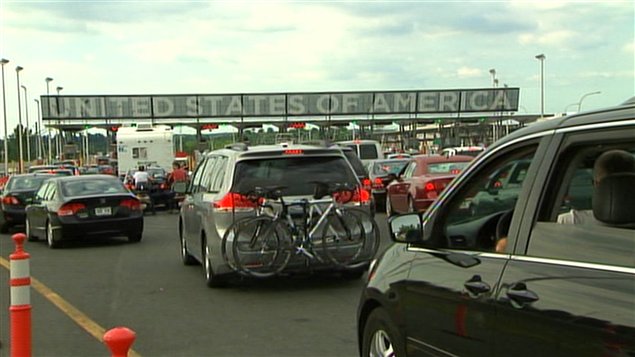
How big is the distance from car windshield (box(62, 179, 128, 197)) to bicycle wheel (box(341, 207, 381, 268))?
805 centimetres

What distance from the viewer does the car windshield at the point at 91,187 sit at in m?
16.5

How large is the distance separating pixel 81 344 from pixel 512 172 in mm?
4949

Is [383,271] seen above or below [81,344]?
above

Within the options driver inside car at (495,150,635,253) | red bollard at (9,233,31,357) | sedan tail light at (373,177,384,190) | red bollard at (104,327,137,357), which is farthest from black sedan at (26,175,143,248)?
driver inside car at (495,150,635,253)

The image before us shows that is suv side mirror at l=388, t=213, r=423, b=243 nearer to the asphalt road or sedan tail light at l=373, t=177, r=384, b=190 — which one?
the asphalt road

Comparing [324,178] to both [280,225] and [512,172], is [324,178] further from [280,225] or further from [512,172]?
[512,172]

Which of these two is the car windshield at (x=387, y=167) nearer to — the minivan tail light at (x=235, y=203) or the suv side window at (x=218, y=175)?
the suv side window at (x=218, y=175)

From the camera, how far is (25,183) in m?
21.5

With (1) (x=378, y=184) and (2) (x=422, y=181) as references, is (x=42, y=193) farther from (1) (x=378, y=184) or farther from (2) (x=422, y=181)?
(1) (x=378, y=184)

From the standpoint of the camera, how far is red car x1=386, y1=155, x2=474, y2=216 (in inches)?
715

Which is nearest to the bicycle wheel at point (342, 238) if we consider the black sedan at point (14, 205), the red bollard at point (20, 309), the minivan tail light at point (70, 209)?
the red bollard at point (20, 309)

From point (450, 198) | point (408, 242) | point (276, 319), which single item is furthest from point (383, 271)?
point (276, 319)

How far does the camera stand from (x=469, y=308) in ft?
12.7

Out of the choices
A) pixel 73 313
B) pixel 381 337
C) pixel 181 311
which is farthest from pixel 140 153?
pixel 381 337
